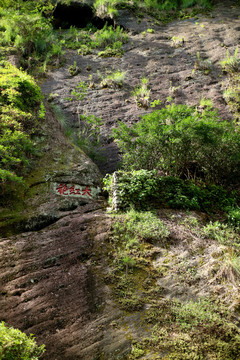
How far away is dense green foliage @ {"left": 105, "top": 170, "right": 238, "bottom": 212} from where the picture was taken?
545cm

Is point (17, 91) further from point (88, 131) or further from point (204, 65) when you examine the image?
point (204, 65)

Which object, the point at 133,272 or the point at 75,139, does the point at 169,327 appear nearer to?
the point at 133,272

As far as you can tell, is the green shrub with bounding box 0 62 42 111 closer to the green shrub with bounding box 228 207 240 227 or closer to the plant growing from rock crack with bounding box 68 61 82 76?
the plant growing from rock crack with bounding box 68 61 82 76

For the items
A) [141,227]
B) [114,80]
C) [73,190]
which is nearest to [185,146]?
[141,227]

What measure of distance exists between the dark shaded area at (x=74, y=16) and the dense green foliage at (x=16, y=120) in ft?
28.7

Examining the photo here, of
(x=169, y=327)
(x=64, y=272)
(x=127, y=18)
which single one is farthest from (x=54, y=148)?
(x=127, y=18)

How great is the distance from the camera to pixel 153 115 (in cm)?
629

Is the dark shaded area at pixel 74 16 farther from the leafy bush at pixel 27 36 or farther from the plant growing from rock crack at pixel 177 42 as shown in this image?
the plant growing from rock crack at pixel 177 42

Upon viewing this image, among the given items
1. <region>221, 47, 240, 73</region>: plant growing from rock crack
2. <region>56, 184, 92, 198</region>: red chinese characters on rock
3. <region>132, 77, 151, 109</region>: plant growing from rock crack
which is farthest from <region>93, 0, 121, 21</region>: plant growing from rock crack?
<region>56, 184, 92, 198</region>: red chinese characters on rock

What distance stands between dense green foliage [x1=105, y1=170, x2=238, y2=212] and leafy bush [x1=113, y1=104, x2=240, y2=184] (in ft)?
1.91

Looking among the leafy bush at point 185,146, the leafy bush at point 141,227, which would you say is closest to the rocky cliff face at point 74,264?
the leafy bush at point 141,227

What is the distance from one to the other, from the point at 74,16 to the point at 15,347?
693 inches

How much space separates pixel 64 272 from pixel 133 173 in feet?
9.46

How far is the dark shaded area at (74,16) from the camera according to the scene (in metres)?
14.7
